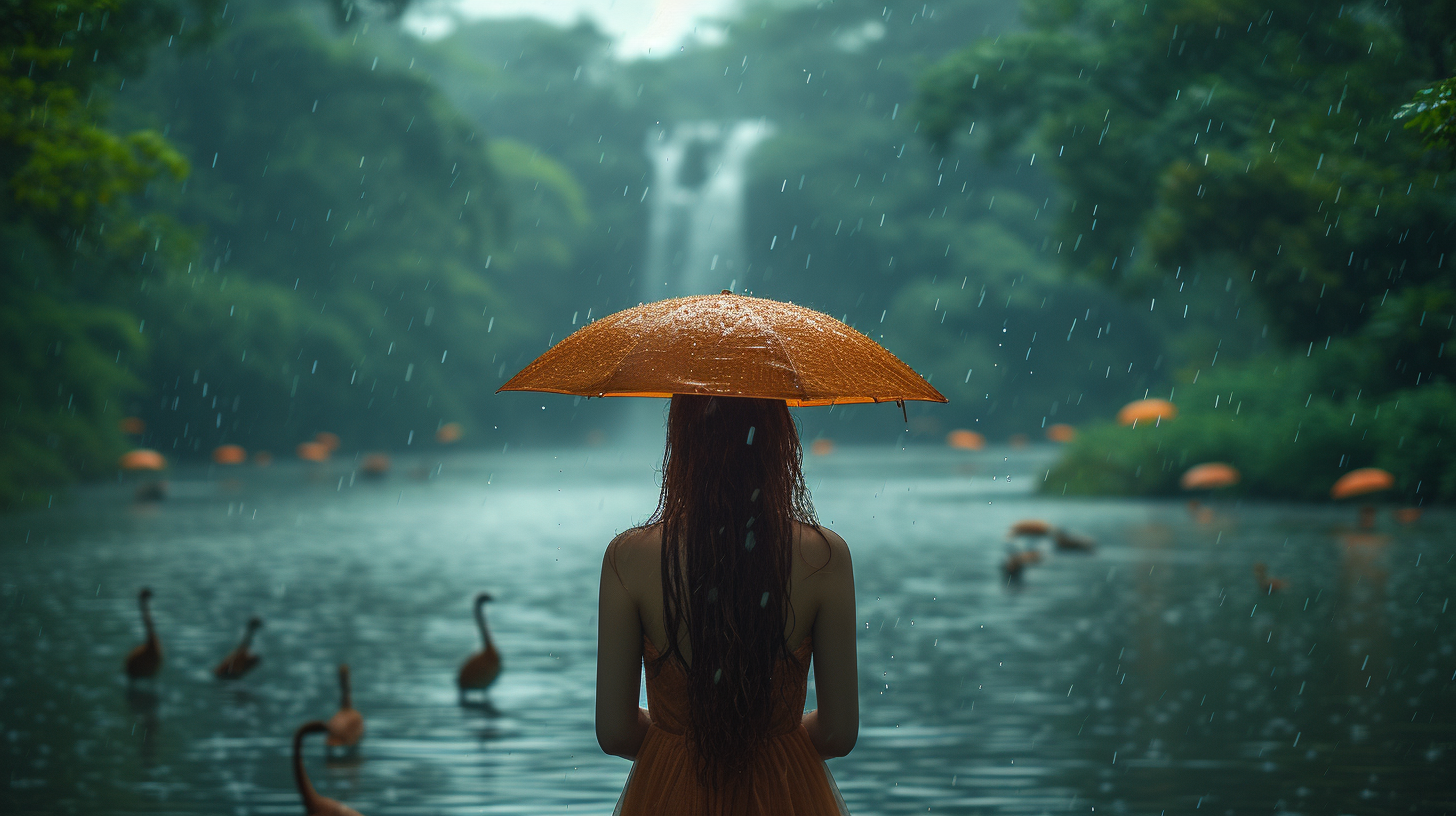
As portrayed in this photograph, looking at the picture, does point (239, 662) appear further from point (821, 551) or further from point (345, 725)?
point (821, 551)

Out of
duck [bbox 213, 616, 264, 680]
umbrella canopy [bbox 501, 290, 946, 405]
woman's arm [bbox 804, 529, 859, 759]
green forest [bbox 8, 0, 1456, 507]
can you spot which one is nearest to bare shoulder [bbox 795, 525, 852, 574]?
woman's arm [bbox 804, 529, 859, 759]

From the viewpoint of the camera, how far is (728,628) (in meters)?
3.05

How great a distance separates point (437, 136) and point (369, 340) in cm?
717

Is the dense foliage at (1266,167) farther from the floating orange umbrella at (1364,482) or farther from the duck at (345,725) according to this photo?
the duck at (345,725)

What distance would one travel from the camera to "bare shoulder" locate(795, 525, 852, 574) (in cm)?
302

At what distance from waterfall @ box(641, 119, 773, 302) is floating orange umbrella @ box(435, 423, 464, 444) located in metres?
14.0

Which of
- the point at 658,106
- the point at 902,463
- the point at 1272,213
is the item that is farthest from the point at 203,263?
the point at 1272,213

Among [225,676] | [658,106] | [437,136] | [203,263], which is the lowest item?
[225,676]

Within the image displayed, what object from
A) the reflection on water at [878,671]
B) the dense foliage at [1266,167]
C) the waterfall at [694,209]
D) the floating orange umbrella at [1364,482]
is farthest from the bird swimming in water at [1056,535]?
the waterfall at [694,209]

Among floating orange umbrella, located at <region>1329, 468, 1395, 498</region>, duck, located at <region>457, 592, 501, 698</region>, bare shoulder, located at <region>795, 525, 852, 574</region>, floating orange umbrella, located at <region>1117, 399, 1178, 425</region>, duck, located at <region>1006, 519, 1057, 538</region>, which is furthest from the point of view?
floating orange umbrella, located at <region>1117, 399, 1178, 425</region>

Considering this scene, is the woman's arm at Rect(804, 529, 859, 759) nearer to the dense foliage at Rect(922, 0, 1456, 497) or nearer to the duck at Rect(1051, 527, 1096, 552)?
the duck at Rect(1051, 527, 1096, 552)

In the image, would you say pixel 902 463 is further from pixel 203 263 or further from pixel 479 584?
pixel 479 584

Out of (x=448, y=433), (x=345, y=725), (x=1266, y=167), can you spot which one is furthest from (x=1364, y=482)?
(x=448, y=433)

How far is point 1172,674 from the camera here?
960 centimetres
